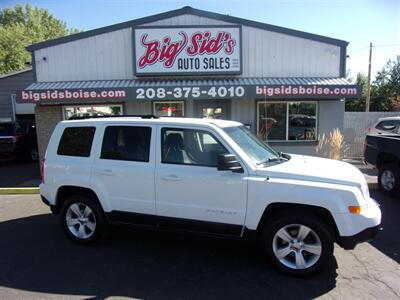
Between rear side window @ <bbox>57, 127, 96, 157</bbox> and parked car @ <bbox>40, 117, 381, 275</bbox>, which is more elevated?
rear side window @ <bbox>57, 127, 96, 157</bbox>

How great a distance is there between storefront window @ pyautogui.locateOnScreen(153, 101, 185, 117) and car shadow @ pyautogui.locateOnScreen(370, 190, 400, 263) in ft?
22.7

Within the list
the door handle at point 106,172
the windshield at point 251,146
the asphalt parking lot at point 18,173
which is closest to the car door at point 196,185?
the windshield at point 251,146

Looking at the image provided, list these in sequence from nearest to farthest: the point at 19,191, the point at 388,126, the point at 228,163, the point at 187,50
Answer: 1. the point at 228,163
2. the point at 19,191
3. the point at 388,126
4. the point at 187,50

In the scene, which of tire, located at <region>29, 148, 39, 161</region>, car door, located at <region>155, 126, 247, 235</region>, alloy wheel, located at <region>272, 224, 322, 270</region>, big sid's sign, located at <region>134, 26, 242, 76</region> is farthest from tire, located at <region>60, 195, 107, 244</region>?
tire, located at <region>29, 148, 39, 161</region>

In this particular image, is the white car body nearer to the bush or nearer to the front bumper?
the front bumper

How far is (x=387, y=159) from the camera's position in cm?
771

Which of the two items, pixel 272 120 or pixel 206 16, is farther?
pixel 272 120

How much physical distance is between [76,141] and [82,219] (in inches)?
45.6

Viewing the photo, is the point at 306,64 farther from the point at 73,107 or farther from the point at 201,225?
the point at 201,225

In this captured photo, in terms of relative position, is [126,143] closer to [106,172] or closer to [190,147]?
[106,172]

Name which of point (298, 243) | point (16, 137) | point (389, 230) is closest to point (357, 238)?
point (298, 243)

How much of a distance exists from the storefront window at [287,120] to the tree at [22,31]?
29533mm

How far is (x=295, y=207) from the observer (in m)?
3.94

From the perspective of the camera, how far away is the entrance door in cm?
1200
